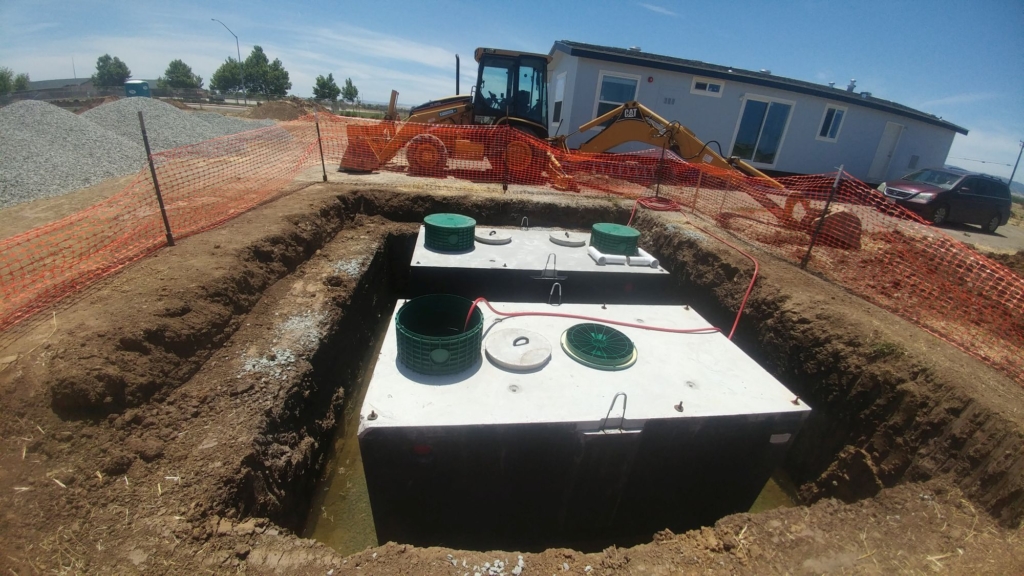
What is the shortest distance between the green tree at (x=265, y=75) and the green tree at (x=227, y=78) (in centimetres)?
286

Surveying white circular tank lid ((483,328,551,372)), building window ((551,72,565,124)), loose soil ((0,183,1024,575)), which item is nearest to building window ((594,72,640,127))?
building window ((551,72,565,124))

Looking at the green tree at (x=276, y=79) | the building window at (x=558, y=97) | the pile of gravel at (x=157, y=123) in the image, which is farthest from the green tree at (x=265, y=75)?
the building window at (x=558, y=97)

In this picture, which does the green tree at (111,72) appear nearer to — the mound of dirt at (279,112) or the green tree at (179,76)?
the green tree at (179,76)

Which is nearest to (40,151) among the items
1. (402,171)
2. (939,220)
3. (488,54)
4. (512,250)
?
(402,171)

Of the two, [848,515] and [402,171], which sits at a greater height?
[402,171]

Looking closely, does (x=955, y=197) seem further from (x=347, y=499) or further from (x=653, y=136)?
(x=347, y=499)

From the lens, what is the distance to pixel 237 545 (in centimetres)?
230

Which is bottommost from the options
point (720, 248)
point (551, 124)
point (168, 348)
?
point (168, 348)

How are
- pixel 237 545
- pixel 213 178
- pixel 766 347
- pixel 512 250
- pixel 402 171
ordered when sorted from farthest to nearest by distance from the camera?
pixel 402 171
pixel 213 178
pixel 512 250
pixel 766 347
pixel 237 545

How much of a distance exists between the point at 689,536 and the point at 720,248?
477 cm

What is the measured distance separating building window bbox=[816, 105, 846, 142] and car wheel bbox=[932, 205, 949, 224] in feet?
20.5

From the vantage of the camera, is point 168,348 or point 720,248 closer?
point 168,348

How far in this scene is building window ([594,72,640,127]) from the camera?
14.1 metres

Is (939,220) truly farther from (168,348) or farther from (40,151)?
(40,151)
